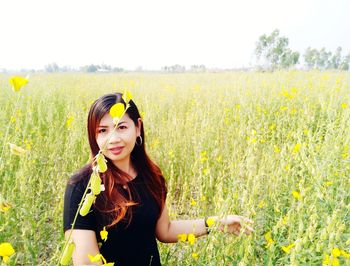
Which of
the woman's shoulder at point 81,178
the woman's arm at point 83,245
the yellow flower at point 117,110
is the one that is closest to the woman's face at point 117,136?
the woman's shoulder at point 81,178

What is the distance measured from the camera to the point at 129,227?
1314mm

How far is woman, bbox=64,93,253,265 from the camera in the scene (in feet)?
3.90

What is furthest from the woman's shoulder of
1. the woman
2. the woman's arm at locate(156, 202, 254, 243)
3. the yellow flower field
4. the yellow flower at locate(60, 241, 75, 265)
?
the yellow flower at locate(60, 241, 75, 265)

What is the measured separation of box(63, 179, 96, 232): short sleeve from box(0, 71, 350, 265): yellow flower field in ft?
0.47

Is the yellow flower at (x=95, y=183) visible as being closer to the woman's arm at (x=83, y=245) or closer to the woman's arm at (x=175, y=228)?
the woman's arm at (x=83, y=245)

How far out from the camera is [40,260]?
1.85 m

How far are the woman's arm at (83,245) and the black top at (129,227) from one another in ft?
0.07

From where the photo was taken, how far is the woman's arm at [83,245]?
112 centimetres

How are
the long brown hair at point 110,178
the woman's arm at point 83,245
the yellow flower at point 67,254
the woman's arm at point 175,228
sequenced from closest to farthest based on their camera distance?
the yellow flower at point 67,254
the woman's arm at point 83,245
the long brown hair at point 110,178
the woman's arm at point 175,228

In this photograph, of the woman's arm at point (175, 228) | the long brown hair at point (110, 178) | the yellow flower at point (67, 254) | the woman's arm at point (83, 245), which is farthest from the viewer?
the woman's arm at point (175, 228)

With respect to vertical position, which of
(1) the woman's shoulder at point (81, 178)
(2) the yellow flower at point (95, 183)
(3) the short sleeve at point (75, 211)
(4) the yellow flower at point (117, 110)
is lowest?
(3) the short sleeve at point (75, 211)

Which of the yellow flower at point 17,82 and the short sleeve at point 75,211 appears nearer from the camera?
the yellow flower at point 17,82

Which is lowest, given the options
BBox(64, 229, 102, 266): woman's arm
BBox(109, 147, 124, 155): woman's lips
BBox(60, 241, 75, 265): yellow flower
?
BBox(64, 229, 102, 266): woman's arm

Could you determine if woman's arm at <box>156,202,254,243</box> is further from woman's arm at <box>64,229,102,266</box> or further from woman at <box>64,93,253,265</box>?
woman's arm at <box>64,229,102,266</box>
